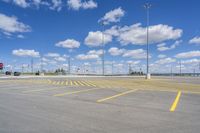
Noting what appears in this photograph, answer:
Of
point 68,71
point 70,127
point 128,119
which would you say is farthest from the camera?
point 68,71

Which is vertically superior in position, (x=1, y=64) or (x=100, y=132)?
(x=1, y=64)

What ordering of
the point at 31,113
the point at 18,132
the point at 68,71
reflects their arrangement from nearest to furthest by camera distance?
the point at 18,132 < the point at 31,113 < the point at 68,71

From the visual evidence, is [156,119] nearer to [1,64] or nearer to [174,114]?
[174,114]

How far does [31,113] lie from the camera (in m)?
7.41

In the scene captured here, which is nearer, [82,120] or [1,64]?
[82,120]

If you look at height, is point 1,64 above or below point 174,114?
above

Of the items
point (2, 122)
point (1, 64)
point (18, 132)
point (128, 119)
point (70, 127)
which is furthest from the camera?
point (1, 64)

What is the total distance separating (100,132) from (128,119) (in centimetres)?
162

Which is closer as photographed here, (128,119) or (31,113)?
(128,119)

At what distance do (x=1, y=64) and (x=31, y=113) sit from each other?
69806 mm

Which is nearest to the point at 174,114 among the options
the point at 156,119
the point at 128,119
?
the point at 156,119

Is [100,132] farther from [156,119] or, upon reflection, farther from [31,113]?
[31,113]

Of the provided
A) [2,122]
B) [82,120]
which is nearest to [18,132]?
[2,122]

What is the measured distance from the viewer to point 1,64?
231 ft
